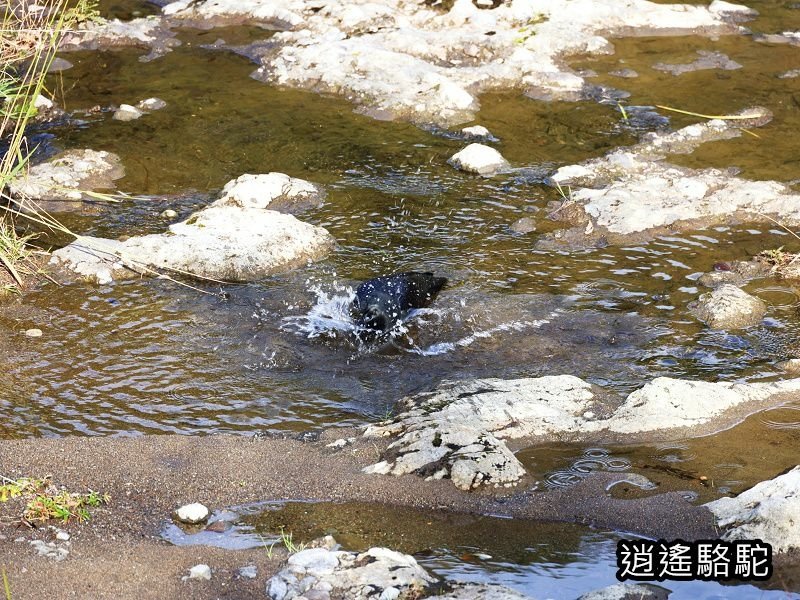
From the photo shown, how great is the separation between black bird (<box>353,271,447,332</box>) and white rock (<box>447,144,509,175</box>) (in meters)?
2.04

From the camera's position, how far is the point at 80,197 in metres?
7.15

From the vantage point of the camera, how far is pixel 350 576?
318 centimetres

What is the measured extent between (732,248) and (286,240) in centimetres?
295

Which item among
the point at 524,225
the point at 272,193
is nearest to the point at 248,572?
the point at 524,225

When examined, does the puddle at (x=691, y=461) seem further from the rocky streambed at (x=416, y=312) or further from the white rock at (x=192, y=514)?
the white rock at (x=192, y=514)

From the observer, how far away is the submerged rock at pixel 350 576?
3121 millimetres

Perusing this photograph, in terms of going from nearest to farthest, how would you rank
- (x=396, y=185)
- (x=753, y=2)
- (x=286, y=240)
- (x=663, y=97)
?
1. (x=286, y=240)
2. (x=396, y=185)
3. (x=663, y=97)
4. (x=753, y=2)

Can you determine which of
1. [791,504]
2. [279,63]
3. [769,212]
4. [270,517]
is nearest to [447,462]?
[270,517]

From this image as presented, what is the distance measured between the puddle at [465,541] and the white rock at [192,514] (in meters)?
0.05

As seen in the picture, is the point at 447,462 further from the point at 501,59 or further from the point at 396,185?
the point at 501,59

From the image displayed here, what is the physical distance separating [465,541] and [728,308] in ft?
8.74

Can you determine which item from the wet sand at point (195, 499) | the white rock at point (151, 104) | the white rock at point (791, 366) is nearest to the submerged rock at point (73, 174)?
the white rock at point (151, 104)

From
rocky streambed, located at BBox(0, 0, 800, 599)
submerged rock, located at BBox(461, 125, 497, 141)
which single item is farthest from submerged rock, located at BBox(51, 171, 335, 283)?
submerged rock, located at BBox(461, 125, 497, 141)

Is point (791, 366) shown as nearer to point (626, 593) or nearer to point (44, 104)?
point (626, 593)
